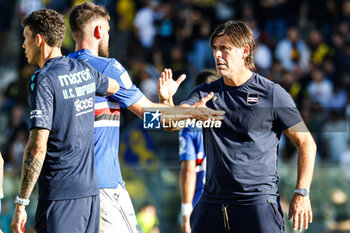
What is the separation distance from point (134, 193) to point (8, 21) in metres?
7.78

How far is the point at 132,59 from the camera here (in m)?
15.3

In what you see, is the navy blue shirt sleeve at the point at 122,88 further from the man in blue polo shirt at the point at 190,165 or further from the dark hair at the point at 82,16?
the man in blue polo shirt at the point at 190,165

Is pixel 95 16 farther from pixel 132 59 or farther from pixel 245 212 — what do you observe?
pixel 132 59

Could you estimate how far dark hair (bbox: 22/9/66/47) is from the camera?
5273mm

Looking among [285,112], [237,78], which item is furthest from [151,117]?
[285,112]

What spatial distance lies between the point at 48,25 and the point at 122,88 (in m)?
0.85

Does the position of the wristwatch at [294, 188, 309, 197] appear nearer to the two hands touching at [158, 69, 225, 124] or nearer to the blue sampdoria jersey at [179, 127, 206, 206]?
the two hands touching at [158, 69, 225, 124]

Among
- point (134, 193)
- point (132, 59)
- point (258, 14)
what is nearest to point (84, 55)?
point (134, 193)

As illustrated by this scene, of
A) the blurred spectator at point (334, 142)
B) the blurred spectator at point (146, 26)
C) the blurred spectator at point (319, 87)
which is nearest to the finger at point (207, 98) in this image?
the blurred spectator at point (334, 142)

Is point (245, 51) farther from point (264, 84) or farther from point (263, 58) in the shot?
point (263, 58)

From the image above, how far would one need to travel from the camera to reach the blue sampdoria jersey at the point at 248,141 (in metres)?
5.57

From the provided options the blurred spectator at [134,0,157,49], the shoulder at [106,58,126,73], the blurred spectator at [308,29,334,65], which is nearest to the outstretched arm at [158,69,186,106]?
the shoulder at [106,58,126,73]

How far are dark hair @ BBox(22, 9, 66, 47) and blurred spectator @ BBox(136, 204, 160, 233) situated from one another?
5.73m

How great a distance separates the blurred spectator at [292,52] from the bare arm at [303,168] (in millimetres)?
9570
